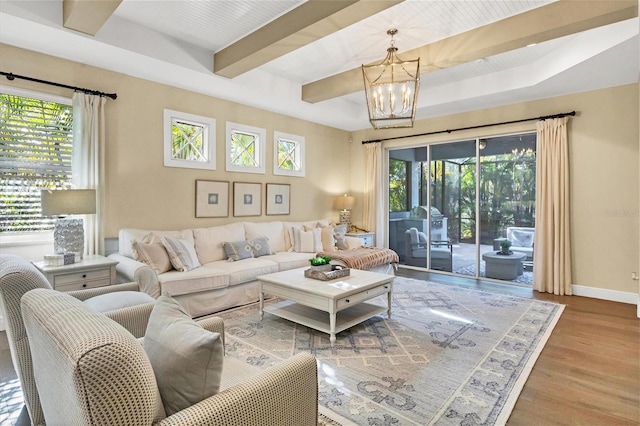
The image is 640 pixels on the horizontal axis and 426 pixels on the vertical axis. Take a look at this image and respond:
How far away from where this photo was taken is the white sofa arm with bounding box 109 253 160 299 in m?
3.24

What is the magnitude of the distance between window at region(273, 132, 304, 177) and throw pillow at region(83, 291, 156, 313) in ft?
12.0

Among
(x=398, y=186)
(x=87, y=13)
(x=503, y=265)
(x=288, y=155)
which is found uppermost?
(x=87, y=13)

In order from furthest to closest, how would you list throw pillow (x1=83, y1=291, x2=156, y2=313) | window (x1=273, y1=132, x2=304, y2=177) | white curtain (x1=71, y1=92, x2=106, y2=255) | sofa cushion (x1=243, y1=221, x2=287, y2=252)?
window (x1=273, y1=132, x2=304, y2=177) → sofa cushion (x1=243, y1=221, x2=287, y2=252) → white curtain (x1=71, y1=92, x2=106, y2=255) → throw pillow (x1=83, y1=291, x2=156, y2=313)

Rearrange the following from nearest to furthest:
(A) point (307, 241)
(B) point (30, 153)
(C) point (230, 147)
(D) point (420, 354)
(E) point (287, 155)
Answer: (D) point (420, 354) < (B) point (30, 153) < (C) point (230, 147) < (A) point (307, 241) < (E) point (287, 155)

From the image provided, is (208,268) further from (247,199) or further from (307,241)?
(307,241)

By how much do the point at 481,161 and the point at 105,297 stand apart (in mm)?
5442

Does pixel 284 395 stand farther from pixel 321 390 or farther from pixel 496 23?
pixel 496 23

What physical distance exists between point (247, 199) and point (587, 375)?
4.44 meters

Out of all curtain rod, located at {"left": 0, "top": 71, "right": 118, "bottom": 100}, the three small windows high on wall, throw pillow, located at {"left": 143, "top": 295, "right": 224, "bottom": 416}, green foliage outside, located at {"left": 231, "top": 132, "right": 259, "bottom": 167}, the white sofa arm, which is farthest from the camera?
green foliage outside, located at {"left": 231, "top": 132, "right": 259, "bottom": 167}

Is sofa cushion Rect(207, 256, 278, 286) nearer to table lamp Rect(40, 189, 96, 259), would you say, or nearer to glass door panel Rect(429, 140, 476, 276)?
table lamp Rect(40, 189, 96, 259)

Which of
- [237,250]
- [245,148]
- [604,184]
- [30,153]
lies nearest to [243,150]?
[245,148]

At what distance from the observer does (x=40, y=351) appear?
1.14 m

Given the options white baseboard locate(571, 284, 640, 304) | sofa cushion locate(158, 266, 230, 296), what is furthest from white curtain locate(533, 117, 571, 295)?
sofa cushion locate(158, 266, 230, 296)

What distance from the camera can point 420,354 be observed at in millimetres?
2820
